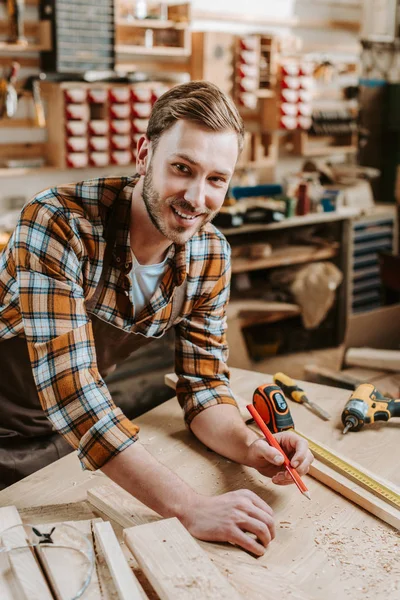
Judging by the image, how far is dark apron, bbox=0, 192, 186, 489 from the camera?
65.2 inches

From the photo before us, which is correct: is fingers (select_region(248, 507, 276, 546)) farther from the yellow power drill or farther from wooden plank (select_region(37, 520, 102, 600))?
the yellow power drill

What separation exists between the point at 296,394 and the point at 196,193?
0.66 metres

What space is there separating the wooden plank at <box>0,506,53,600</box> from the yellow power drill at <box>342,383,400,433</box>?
845mm

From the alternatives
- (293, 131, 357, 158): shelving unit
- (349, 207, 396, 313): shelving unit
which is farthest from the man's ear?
(293, 131, 357, 158): shelving unit

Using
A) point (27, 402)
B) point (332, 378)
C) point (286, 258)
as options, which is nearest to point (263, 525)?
point (27, 402)

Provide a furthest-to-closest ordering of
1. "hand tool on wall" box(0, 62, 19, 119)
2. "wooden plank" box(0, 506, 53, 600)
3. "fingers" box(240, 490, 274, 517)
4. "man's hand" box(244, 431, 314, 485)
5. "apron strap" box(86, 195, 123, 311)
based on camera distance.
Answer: "hand tool on wall" box(0, 62, 19, 119) → "apron strap" box(86, 195, 123, 311) → "man's hand" box(244, 431, 314, 485) → "fingers" box(240, 490, 274, 517) → "wooden plank" box(0, 506, 53, 600)

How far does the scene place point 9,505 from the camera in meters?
1.29

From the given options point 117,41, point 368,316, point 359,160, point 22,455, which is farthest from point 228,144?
point 359,160

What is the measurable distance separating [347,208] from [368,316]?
1.86 m

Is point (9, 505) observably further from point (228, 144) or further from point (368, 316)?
point (368, 316)

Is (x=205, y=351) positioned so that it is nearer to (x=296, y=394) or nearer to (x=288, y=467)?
(x=296, y=394)

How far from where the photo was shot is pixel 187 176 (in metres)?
1.44

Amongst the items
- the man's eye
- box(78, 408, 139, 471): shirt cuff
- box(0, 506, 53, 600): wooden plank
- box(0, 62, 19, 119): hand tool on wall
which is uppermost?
box(0, 62, 19, 119): hand tool on wall

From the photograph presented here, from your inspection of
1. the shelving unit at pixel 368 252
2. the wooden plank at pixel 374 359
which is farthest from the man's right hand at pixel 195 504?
the shelving unit at pixel 368 252
